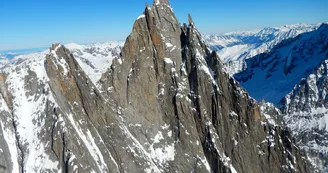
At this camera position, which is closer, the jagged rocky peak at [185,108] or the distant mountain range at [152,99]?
the distant mountain range at [152,99]

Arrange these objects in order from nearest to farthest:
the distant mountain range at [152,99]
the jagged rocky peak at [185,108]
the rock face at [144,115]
Result: the rock face at [144,115], the distant mountain range at [152,99], the jagged rocky peak at [185,108]

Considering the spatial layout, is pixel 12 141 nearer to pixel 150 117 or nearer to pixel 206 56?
pixel 150 117

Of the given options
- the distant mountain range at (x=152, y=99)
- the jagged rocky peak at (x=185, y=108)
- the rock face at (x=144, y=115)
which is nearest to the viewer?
the rock face at (x=144, y=115)

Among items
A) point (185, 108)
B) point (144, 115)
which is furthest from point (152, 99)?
point (185, 108)

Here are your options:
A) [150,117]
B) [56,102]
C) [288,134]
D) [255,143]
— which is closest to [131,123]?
[150,117]

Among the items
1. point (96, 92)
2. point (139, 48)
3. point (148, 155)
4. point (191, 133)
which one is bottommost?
point (148, 155)

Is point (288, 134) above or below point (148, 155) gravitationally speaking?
above

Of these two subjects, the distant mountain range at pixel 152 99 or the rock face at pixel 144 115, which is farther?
the distant mountain range at pixel 152 99

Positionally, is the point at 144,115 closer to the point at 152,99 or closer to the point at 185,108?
the point at 152,99
